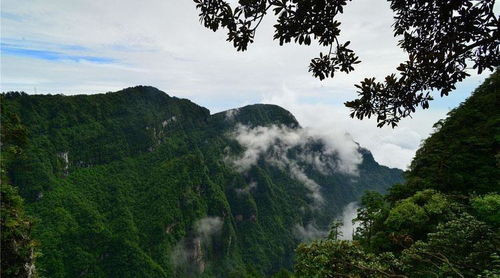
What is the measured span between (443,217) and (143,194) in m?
110

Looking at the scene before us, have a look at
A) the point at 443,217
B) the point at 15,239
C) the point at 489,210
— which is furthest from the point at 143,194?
the point at 489,210

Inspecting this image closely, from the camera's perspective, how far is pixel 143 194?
11012 centimetres

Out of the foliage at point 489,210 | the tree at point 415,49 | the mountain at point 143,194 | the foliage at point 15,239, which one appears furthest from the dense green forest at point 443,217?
the mountain at point 143,194

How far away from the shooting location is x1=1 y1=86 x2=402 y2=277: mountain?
81.1 m

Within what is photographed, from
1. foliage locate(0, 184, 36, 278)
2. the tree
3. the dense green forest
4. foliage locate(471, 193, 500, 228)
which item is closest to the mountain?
foliage locate(0, 184, 36, 278)

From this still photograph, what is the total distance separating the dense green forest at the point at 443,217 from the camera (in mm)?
7787

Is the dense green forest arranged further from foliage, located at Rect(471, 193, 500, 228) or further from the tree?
the tree

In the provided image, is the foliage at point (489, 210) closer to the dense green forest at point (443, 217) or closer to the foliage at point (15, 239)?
the dense green forest at point (443, 217)

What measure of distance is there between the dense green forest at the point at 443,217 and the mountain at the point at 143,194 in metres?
48.9

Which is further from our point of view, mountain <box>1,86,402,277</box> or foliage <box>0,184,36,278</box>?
mountain <box>1,86,402,277</box>

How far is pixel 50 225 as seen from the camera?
249 ft

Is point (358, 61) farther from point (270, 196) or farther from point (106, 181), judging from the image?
point (270, 196)

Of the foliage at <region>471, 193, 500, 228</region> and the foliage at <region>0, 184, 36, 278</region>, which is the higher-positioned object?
the foliage at <region>471, 193, 500, 228</region>

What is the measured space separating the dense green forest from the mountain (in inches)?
1924
